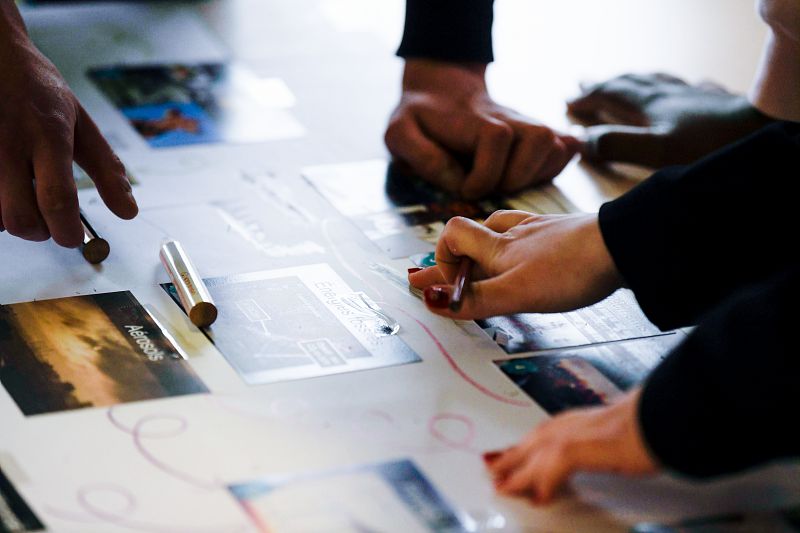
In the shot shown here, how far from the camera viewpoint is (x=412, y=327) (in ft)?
2.87

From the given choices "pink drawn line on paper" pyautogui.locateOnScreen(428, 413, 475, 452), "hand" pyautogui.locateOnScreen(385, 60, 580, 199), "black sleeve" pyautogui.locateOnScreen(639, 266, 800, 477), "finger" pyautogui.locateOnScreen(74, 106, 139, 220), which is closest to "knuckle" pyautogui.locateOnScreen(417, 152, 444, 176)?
"hand" pyautogui.locateOnScreen(385, 60, 580, 199)

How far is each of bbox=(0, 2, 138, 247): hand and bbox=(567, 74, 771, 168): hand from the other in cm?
57

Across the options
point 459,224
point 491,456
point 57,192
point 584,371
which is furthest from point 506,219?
point 57,192

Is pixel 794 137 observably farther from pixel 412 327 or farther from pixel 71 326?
pixel 71 326

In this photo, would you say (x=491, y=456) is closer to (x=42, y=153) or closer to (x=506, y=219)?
(x=506, y=219)

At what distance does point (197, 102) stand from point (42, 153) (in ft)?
1.48

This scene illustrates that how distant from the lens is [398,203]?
1.11m

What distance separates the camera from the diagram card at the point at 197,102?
1.24 m

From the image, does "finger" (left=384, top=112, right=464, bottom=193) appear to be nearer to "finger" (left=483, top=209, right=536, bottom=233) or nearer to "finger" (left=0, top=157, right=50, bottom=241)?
"finger" (left=483, top=209, right=536, bottom=233)

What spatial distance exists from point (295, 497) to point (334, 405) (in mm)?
108

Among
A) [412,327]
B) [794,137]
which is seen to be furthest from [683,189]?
[412,327]

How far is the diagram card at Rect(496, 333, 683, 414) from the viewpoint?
0.78m

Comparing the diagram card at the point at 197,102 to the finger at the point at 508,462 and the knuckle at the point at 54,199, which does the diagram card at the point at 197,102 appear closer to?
the knuckle at the point at 54,199

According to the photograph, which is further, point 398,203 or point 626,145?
point 626,145
